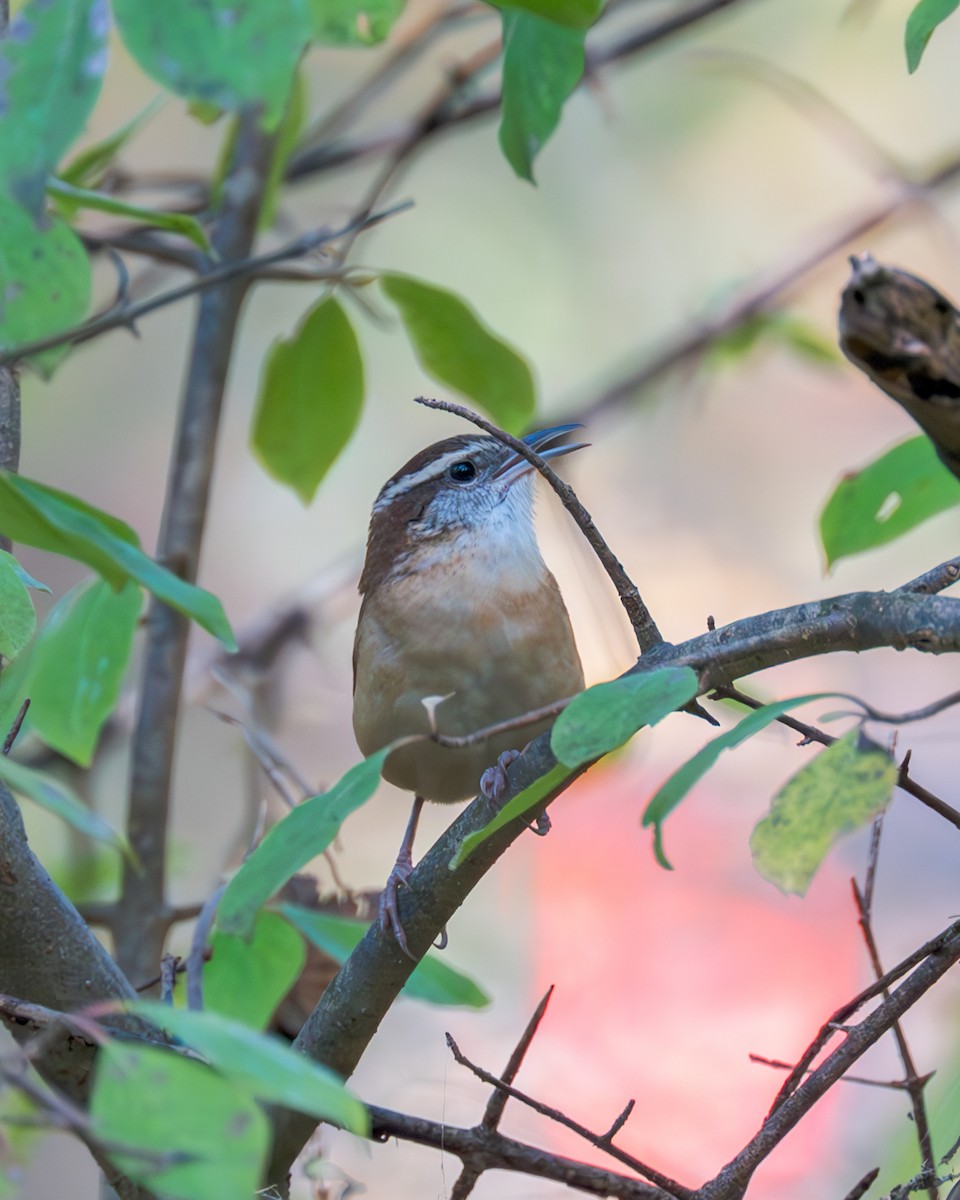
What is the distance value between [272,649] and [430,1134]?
9.75 ft

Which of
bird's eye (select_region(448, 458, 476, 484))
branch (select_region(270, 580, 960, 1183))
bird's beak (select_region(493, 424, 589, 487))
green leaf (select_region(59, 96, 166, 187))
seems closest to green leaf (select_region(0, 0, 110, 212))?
branch (select_region(270, 580, 960, 1183))

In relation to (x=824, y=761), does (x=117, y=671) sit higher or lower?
higher

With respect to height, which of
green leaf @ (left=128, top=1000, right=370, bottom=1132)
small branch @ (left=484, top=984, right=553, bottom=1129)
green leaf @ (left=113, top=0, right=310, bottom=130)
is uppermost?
green leaf @ (left=113, top=0, right=310, bottom=130)

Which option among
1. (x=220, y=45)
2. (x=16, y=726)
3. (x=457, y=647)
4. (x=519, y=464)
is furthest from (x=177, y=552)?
(x=220, y=45)

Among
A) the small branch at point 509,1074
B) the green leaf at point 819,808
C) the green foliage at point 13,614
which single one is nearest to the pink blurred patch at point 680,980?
the small branch at point 509,1074

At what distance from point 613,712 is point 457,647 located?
68.7 inches

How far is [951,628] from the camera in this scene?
1.42m

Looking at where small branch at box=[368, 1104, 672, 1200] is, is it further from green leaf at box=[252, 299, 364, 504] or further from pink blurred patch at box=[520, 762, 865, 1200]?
pink blurred patch at box=[520, 762, 865, 1200]

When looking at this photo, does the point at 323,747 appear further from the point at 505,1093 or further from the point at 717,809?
the point at 505,1093

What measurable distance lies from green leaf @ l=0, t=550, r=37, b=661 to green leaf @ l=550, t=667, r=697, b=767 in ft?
2.51

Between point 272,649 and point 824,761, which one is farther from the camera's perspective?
point 272,649

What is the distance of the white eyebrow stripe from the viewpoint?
3791mm

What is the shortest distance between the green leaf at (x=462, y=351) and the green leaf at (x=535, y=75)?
1.92 feet

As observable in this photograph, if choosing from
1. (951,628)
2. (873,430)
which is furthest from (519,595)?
(873,430)
